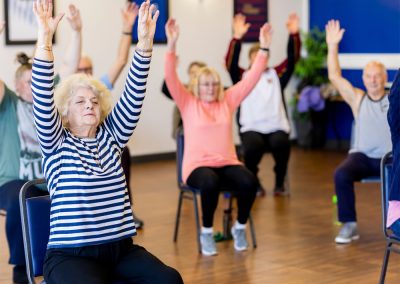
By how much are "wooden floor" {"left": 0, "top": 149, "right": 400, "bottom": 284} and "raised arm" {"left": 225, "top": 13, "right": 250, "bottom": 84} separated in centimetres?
110

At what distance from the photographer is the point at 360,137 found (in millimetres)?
5660

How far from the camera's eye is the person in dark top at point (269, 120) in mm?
6961

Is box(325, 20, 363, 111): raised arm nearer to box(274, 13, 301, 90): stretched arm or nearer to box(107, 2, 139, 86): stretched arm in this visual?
box(274, 13, 301, 90): stretched arm

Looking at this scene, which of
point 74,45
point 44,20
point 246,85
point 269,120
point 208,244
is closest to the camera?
point 44,20

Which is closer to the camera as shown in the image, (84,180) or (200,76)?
(84,180)

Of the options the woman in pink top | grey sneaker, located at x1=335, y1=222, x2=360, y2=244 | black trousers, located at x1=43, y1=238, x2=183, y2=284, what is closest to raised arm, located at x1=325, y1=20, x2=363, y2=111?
the woman in pink top

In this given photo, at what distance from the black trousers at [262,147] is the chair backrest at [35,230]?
151 inches

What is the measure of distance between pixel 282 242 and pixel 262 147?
164cm

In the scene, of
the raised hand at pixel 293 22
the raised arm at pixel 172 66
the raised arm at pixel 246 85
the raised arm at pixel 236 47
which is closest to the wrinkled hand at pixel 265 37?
the raised arm at pixel 246 85

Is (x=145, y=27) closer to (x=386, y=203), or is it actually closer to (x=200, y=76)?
(x=386, y=203)

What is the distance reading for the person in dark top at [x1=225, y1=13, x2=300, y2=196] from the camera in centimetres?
696

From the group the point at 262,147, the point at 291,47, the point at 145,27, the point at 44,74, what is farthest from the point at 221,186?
the point at 44,74

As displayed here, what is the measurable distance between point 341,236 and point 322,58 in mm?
4996

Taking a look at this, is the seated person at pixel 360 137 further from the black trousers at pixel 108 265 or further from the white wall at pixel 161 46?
the white wall at pixel 161 46
